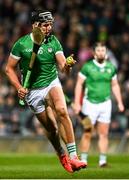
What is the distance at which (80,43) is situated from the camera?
950 inches

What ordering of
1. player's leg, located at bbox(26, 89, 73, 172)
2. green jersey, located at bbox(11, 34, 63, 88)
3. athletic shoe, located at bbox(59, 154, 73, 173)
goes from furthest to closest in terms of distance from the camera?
player's leg, located at bbox(26, 89, 73, 172)
green jersey, located at bbox(11, 34, 63, 88)
athletic shoe, located at bbox(59, 154, 73, 173)

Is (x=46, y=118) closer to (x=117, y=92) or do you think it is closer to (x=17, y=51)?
(x=17, y=51)

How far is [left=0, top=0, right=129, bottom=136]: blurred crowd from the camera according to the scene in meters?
21.8

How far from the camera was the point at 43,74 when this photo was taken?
42.6ft

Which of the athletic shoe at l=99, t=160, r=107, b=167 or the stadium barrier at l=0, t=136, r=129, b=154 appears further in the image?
the stadium barrier at l=0, t=136, r=129, b=154

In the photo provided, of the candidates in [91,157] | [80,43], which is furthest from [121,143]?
[80,43]

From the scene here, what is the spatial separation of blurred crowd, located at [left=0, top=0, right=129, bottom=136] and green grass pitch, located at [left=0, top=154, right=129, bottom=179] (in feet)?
9.13

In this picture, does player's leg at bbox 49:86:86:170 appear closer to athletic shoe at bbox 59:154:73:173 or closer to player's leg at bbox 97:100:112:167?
athletic shoe at bbox 59:154:73:173

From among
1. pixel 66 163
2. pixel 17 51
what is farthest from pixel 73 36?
pixel 66 163

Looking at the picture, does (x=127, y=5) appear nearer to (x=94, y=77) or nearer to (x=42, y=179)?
(x=94, y=77)

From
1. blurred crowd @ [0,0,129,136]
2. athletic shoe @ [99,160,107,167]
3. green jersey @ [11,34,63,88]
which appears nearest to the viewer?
green jersey @ [11,34,63,88]

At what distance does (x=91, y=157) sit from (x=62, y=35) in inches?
269

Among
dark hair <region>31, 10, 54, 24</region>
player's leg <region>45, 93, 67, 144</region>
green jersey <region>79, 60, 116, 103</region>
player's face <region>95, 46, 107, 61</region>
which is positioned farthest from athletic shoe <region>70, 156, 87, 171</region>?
player's face <region>95, 46, 107, 61</region>

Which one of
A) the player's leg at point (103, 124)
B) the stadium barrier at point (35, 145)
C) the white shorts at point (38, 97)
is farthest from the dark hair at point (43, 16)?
the stadium barrier at point (35, 145)
